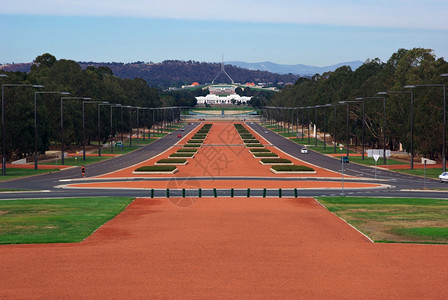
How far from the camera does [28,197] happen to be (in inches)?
2549

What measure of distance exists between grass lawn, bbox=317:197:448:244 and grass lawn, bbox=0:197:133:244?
17530mm

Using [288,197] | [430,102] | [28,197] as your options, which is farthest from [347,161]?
[28,197]

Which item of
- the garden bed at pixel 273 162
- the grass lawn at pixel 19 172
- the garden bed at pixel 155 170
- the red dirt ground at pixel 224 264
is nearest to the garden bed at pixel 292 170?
the garden bed at pixel 273 162

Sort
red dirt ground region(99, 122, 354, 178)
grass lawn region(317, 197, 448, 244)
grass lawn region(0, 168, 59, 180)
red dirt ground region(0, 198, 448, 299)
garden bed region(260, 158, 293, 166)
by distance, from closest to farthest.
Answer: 1. red dirt ground region(0, 198, 448, 299)
2. grass lawn region(317, 197, 448, 244)
3. grass lawn region(0, 168, 59, 180)
4. red dirt ground region(99, 122, 354, 178)
5. garden bed region(260, 158, 293, 166)

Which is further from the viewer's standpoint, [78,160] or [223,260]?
[78,160]

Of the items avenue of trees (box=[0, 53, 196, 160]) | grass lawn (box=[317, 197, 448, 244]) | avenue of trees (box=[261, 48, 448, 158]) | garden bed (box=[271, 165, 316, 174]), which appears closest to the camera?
grass lawn (box=[317, 197, 448, 244])

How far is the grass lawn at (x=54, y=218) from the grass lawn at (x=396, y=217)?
17530 mm

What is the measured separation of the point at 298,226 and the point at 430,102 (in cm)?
6884

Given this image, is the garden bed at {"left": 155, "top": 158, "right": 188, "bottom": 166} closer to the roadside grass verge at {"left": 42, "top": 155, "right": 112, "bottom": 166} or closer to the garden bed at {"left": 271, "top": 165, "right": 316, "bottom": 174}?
the roadside grass verge at {"left": 42, "top": 155, "right": 112, "bottom": 166}

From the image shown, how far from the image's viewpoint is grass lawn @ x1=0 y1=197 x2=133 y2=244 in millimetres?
41438

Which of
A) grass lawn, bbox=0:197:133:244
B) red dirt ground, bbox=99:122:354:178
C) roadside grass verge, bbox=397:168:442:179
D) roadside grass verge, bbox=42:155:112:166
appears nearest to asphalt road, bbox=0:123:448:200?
roadside grass verge, bbox=397:168:442:179

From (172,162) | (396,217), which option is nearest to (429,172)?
(172,162)

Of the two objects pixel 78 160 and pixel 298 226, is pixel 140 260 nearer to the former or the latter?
pixel 298 226

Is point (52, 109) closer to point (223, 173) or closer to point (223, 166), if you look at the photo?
point (223, 166)
